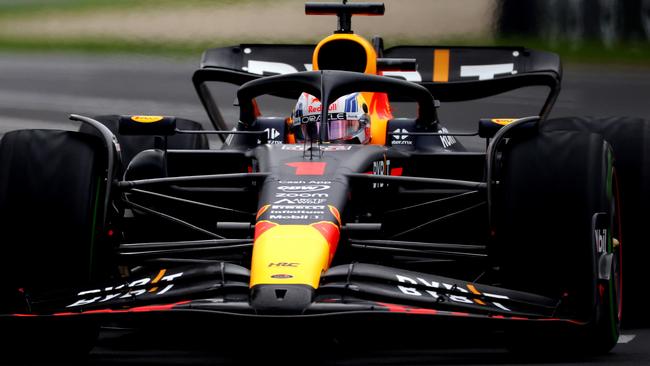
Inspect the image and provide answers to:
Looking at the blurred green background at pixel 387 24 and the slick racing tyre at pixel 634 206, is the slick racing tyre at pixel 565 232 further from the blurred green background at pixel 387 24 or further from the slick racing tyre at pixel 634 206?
the blurred green background at pixel 387 24

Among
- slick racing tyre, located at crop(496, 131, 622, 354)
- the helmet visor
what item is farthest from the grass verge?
slick racing tyre, located at crop(496, 131, 622, 354)

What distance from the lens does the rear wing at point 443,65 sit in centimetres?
1059

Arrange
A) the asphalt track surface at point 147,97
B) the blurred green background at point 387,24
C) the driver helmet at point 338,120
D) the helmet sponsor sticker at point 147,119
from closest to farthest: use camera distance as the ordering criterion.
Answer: the asphalt track surface at point 147,97, the helmet sponsor sticker at point 147,119, the driver helmet at point 338,120, the blurred green background at point 387,24

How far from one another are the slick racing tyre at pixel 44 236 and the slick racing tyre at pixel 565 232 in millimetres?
1874

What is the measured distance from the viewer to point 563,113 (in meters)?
Answer: 14.9

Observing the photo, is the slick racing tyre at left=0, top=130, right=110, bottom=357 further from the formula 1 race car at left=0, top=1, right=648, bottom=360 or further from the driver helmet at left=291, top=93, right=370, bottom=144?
the driver helmet at left=291, top=93, right=370, bottom=144

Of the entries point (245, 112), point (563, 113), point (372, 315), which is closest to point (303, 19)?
point (563, 113)

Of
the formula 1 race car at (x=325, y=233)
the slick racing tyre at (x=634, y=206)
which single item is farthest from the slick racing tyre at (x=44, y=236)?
the slick racing tyre at (x=634, y=206)

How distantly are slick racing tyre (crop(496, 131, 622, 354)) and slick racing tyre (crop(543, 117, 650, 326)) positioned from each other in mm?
980

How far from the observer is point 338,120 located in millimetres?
8641

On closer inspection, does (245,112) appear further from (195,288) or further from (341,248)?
(195,288)

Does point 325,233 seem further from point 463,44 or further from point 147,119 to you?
point 463,44

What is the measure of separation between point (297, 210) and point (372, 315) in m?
1.13

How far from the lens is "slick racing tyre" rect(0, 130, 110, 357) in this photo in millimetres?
6570
